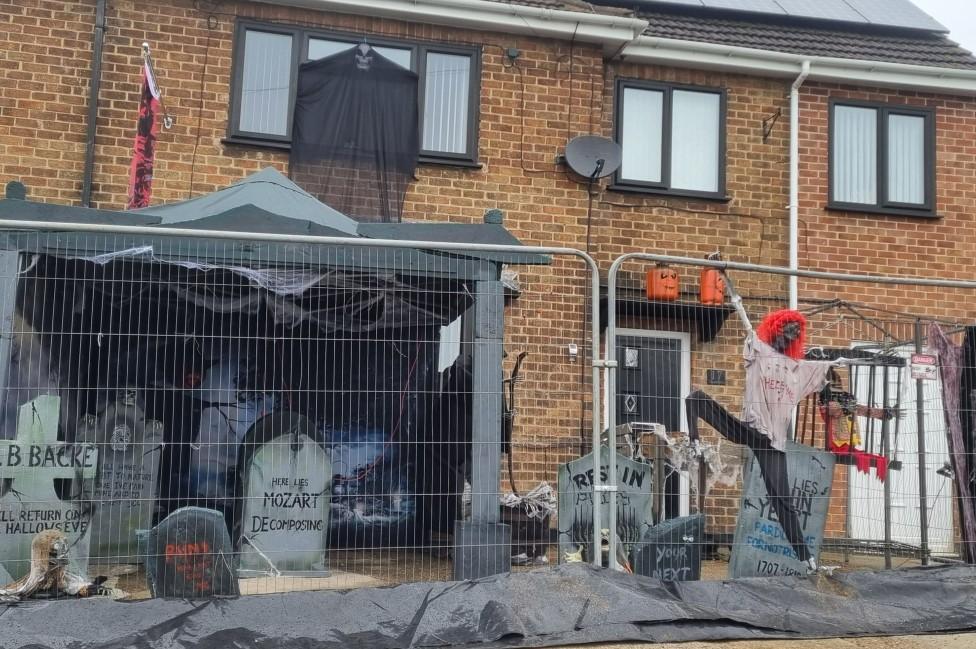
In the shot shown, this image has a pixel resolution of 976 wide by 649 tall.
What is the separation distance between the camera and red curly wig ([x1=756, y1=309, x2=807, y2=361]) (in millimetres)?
7500

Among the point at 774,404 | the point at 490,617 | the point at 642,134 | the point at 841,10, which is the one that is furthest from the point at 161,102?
the point at 841,10

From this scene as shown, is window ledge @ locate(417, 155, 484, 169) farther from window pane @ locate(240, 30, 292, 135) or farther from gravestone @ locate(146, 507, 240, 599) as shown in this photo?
gravestone @ locate(146, 507, 240, 599)

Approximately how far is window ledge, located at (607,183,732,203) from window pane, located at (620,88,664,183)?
0.16 meters

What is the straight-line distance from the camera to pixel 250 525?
7.04 meters

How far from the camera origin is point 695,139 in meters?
12.6

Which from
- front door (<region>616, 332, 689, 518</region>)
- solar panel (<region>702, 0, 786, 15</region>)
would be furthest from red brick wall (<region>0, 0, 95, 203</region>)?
solar panel (<region>702, 0, 786, 15</region>)

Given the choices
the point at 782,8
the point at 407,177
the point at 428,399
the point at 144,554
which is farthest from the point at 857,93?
the point at 144,554

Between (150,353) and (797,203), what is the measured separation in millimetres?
7948

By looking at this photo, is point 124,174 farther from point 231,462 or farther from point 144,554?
point 144,554

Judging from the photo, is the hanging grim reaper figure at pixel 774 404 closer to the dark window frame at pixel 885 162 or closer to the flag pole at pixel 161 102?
the dark window frame at pixel 885 162

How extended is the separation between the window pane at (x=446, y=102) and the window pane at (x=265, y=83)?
1.51 m

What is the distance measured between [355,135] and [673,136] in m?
3.79

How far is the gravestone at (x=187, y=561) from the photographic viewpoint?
6.39 meters

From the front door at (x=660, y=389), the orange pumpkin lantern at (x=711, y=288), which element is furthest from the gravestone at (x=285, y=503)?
the orange pumpkin lantern at (x=711, y=288)
